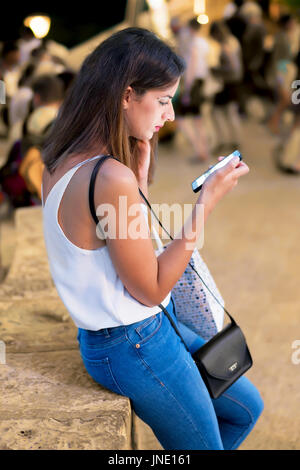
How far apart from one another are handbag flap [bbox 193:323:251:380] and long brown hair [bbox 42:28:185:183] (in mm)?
595

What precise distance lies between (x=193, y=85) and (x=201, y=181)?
5749 mm

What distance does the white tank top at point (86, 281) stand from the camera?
141 centimetres

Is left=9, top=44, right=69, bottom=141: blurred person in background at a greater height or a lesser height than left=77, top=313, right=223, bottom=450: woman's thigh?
lesser

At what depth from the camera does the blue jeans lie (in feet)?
4.87

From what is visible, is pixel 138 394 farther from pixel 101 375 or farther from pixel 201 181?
pixel 201 181

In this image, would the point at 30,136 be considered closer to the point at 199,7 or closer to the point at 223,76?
the point at 223,76

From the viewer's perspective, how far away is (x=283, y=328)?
11.3 feet

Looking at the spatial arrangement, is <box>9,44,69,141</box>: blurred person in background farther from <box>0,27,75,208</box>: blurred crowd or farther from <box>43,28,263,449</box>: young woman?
<box>43,28,263,449</box>: young woman

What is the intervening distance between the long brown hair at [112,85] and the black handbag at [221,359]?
283mm

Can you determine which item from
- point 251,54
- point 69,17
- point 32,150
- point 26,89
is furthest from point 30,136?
point 69,17

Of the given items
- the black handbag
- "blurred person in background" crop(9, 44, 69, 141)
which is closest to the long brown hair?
the black handbag

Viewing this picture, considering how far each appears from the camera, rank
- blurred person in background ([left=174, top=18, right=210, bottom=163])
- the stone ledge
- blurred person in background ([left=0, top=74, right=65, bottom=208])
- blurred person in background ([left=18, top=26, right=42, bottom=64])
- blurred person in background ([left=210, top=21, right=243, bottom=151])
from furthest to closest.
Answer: blurred person in background ([left=18, top=26, right=42, bottom=64]), blurred person in background ([left=210, top=21, right=243, bottom=151]), blurred person in background ([left=174, top=18, right=210, bottom=163]), blurred person in background ([left=0, top=74, right=65, bottom=208]), the stone ledge

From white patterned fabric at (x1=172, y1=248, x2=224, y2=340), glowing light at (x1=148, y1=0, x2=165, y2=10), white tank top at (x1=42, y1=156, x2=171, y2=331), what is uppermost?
white tank top at (x1=42, y1=156, x2=171, y2=331)

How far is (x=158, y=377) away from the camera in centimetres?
150
